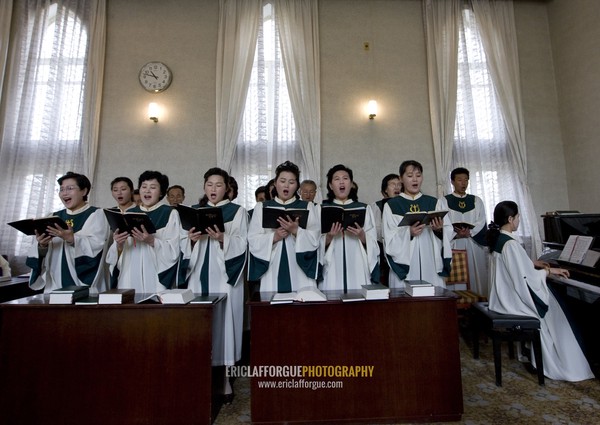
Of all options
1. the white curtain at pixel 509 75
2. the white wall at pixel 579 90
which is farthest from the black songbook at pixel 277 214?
the white wall at pixel 579 90

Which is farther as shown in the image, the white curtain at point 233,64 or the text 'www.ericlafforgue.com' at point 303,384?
the white curtain at point 233,64

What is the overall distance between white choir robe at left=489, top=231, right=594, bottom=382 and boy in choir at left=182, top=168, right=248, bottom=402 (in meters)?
2.31

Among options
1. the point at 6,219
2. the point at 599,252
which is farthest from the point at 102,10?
the point at 599,252

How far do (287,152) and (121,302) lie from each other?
377 centimetres

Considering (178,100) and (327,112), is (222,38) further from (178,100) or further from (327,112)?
(327,112)

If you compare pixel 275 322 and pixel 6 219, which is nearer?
pixel 275 322

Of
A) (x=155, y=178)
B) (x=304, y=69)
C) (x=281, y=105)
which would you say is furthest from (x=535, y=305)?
(x=304, y=69)

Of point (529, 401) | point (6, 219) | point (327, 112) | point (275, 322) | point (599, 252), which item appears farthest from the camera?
point (327, 112)

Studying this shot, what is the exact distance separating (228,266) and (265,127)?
336 centimetres

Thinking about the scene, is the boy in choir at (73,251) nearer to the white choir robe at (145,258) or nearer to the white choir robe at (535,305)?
the white choir robe at (145,258)

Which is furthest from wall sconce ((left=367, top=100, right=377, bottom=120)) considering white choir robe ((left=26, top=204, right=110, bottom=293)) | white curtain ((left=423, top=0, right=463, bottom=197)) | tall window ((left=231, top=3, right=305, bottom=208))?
white choir robe ((left=26, top=204, right=110, bottom=293))

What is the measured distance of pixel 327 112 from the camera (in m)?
5.40

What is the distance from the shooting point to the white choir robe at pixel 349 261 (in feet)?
9.20

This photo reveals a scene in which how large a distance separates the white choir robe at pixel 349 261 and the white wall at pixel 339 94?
8.28ft
